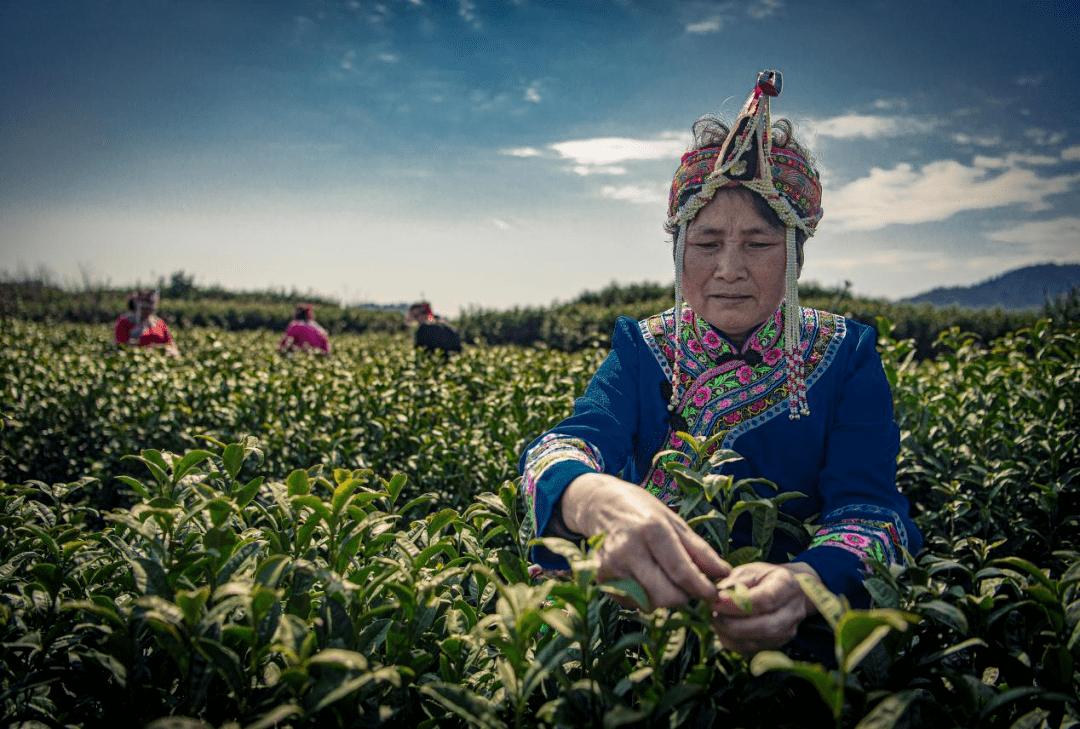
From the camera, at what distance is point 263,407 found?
4406 millimetres

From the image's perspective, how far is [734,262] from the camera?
1783 millimetres

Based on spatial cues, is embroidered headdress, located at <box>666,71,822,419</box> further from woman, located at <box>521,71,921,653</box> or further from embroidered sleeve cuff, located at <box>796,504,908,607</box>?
embroidered sleeve cuff, located at <box>796,504,908,607</box>

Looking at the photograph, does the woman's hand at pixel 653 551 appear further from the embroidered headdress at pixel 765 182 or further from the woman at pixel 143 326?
the woman at pixel 143 326

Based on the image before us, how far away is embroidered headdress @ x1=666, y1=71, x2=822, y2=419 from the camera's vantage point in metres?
1.73

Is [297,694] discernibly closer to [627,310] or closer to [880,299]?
[627,310]

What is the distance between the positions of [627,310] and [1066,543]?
52.6 ft

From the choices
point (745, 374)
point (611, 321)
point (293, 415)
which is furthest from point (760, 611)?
point (611, 321)

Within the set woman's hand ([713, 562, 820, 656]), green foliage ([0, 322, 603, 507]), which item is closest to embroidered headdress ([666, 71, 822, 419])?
woman's hand ([713, 562, 820, 656])

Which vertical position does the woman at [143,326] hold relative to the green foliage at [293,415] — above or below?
above

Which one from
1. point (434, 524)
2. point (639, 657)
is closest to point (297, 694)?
point (434, 524)

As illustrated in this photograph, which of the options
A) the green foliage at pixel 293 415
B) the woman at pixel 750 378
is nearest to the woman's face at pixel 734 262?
the woman at pixel 750 378

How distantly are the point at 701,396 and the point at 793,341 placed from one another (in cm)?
31

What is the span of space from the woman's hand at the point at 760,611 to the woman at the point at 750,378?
0.34m

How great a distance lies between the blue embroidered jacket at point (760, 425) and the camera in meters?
1.55
